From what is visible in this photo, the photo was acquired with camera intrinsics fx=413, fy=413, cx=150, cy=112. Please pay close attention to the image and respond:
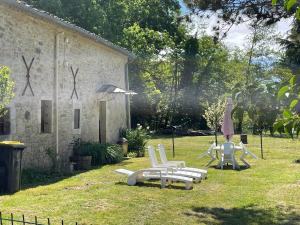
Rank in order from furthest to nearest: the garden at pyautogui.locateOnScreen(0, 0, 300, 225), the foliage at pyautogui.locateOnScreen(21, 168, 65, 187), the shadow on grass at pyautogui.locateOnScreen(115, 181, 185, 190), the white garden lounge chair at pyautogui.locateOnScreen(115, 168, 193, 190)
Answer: the foliage at pyautogui.locateOnScreen(21, 168, 65, 187) → the shadow on grass at pyautogui.locateOnScreen(115, 181, 185, 190) → the white garden lounge chair at pyautogui.locateOnScreen(115, 168, 193, 190) → the garden at pyautogui.locateOnScreen(0, 0, 300, 225)

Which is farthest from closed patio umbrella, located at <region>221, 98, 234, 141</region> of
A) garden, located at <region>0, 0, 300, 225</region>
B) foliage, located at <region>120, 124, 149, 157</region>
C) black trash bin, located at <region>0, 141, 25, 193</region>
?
black trash bin, located at <region>0, 141, 25, 193</region>

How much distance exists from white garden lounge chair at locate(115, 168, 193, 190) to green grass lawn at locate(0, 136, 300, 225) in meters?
0.19

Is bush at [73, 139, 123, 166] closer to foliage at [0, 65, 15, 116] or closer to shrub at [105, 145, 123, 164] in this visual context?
shrub at [105, 145, 123, 164]

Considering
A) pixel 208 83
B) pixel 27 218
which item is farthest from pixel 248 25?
pixel 208 83

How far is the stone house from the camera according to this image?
10.5 m

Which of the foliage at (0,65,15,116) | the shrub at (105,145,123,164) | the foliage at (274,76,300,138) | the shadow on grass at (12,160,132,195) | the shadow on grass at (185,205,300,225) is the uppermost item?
the foliage at (0,65,15,116)

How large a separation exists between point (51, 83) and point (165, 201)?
6.07m

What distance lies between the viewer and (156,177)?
9.77 m

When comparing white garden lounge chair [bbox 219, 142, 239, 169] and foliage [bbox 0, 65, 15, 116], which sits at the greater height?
foliage [bbox 0, 65, 15, 116]

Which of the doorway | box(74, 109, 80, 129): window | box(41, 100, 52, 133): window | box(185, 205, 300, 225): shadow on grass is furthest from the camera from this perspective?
the doorway

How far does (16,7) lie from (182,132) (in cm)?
2183

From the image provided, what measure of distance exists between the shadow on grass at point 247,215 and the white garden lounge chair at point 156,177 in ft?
5.76

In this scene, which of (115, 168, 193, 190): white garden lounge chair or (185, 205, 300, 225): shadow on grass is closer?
(185, 205, 300, 225): shadow on grass

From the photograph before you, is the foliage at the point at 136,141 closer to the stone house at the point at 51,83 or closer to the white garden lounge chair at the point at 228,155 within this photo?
the stone house at the point at 51,83
